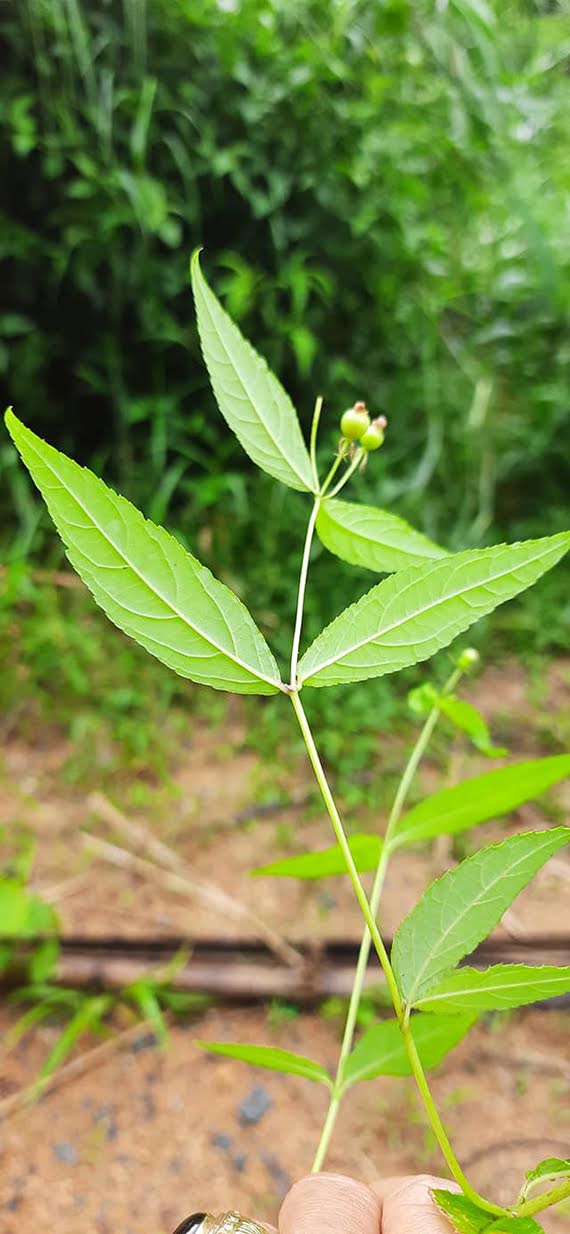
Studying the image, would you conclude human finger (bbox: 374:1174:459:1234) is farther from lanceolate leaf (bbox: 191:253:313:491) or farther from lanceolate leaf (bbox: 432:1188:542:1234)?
lanceolate leaf (bbox: 191:253:313:491)

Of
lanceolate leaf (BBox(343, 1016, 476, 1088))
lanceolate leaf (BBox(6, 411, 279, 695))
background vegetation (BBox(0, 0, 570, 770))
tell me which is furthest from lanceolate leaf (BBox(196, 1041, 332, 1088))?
background vegetation (BBox(0, 0, 570, 770))

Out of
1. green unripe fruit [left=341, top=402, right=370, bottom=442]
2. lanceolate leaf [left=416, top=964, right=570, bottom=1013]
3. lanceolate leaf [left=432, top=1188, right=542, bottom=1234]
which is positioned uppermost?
green unripe fruit [left=341, top=402, right=370, bottom=442]

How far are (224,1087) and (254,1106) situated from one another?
3 centimetres

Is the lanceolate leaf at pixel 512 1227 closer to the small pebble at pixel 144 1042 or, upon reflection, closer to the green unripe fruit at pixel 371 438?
the green unripe fruit at pixel 371 438

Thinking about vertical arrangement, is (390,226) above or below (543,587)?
above

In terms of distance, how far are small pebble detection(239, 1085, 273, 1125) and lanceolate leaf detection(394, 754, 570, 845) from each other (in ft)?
1.22

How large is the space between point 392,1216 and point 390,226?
114 centimetres

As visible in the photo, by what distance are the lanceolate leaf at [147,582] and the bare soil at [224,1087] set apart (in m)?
0.27

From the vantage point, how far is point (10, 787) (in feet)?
3.14

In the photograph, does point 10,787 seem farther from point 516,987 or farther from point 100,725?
point 516,987

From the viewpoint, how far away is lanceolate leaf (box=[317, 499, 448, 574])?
294 millimetres

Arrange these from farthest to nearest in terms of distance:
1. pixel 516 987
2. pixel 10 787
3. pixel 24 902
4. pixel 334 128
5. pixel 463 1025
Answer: pixel 334 128 → pixel 10 787 → pixel 24 902 → pixel 463 1025 → pixel 516 987

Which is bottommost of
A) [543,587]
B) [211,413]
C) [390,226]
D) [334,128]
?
[543,587]

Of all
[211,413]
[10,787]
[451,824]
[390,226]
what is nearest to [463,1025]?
[451,824]
